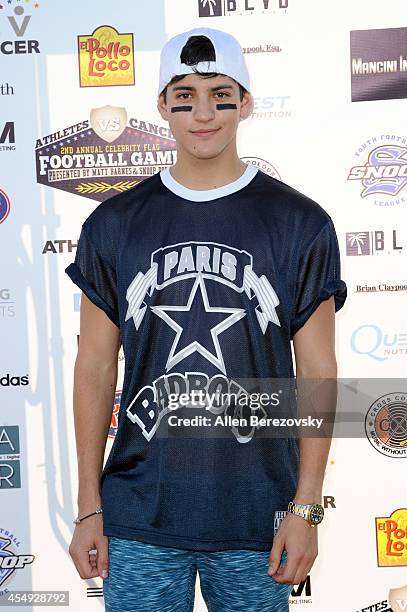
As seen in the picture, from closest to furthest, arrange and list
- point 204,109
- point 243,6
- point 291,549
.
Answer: point 291,549 → point 204,109 → point 243,6

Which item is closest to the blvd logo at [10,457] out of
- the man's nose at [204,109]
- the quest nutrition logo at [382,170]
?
the quest nutrition logo at [382,170]

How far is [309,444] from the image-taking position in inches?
63.6

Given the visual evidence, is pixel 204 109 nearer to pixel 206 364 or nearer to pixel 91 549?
pixel 206 364

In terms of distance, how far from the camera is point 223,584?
1604 millimetres

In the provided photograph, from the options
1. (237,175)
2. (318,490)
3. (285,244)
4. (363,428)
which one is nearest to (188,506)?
(318,490)

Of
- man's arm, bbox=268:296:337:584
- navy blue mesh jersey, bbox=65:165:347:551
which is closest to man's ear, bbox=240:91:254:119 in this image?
navy blue mesh jersey, bbox=65:165:347:551

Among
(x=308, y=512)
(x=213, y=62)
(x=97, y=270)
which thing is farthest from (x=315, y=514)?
(x=213, y=62)

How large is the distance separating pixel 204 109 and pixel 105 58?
1.12m

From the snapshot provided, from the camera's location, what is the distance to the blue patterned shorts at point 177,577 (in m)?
1.58

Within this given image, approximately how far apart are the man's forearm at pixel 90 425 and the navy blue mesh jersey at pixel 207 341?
42mm

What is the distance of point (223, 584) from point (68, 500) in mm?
1280

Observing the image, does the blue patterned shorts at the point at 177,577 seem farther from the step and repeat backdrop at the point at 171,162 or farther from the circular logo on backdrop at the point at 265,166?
the circular logo on backdrop at the point at 265,166

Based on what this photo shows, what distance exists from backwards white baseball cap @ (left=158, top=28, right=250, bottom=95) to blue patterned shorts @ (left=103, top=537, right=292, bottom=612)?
3.04ft

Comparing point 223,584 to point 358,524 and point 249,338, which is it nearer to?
point 249,338
